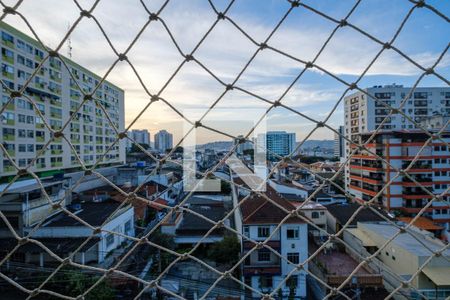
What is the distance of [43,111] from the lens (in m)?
7.58

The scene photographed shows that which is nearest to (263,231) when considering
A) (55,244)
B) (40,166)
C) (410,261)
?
(410,261)

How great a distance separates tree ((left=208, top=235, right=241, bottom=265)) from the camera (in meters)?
3.83

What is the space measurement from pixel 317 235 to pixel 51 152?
23.3ft

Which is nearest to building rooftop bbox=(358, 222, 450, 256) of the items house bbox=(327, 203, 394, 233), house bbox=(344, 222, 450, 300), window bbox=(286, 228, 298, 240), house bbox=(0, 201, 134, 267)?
house bbox=(344, 222, 450, 300)

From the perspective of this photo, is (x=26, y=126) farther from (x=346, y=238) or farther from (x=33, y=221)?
(x=346, y=238)

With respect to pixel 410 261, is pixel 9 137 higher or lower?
higher

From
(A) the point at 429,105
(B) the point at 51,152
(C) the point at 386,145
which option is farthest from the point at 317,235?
(A) the point at 429,105

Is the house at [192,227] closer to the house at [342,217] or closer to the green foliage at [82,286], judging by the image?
the green foliage at [82,286]

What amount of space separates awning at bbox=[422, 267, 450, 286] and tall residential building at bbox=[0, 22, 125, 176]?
6.00 metres

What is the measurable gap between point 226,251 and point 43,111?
258 inches

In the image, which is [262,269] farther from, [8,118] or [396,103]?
[396,103]

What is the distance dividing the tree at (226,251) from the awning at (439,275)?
2.22 meters

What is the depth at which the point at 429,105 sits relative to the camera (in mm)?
11586

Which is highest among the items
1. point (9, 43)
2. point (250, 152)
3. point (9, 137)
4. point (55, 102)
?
point (9, 43)
